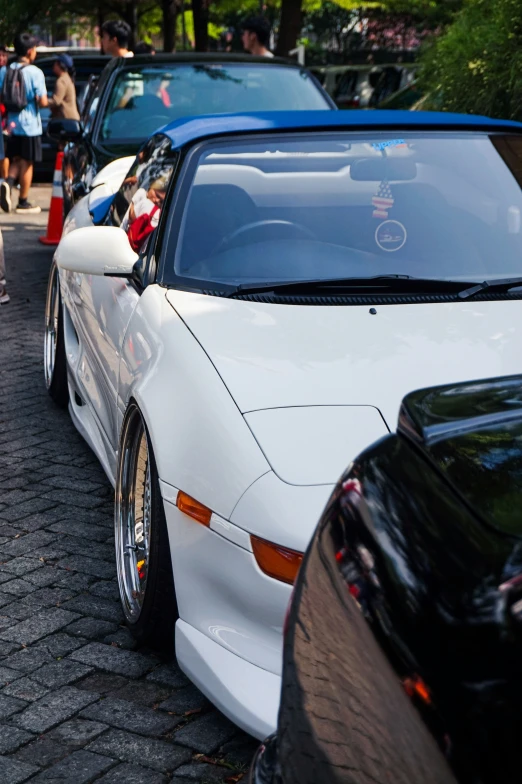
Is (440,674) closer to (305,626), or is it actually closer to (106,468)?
(305,626)

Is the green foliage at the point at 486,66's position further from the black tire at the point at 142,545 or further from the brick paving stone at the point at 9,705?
the brick paving stone at the point at 9,705

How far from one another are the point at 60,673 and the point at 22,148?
441 inches

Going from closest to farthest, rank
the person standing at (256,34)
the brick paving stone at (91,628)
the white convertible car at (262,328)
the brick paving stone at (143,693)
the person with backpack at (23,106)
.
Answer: the white convertible car at (262,328) < the brick paving stone at (143,693) < the brick paving stone at (91,628) < the person standing at (256,34) < the person with backpack at (23,106)

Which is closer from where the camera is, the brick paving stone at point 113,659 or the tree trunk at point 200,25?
the brick paving stone at point 113,659

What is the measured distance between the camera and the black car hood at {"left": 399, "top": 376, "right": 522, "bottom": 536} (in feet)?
5.22

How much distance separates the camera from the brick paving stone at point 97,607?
3.77 m

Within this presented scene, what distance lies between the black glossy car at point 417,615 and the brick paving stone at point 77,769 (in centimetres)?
102

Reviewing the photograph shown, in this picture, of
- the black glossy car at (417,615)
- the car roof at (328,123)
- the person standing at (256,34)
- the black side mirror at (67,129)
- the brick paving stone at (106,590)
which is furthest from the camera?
the person standing at (256,34)

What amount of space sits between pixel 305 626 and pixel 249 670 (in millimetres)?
1010

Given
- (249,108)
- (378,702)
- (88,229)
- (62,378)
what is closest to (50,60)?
(249,108)

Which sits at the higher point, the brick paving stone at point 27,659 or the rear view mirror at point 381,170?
the rear view mirror at point 381,170

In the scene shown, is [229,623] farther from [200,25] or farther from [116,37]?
[200,25]

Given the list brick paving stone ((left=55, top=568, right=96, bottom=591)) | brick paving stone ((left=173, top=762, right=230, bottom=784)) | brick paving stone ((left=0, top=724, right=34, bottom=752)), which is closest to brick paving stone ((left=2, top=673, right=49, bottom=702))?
brick paving stone ((left=0, top=724, right=34, bottom=752))

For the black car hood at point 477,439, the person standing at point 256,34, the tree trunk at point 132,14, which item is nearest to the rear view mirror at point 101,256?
the black car hood at point 477,439
